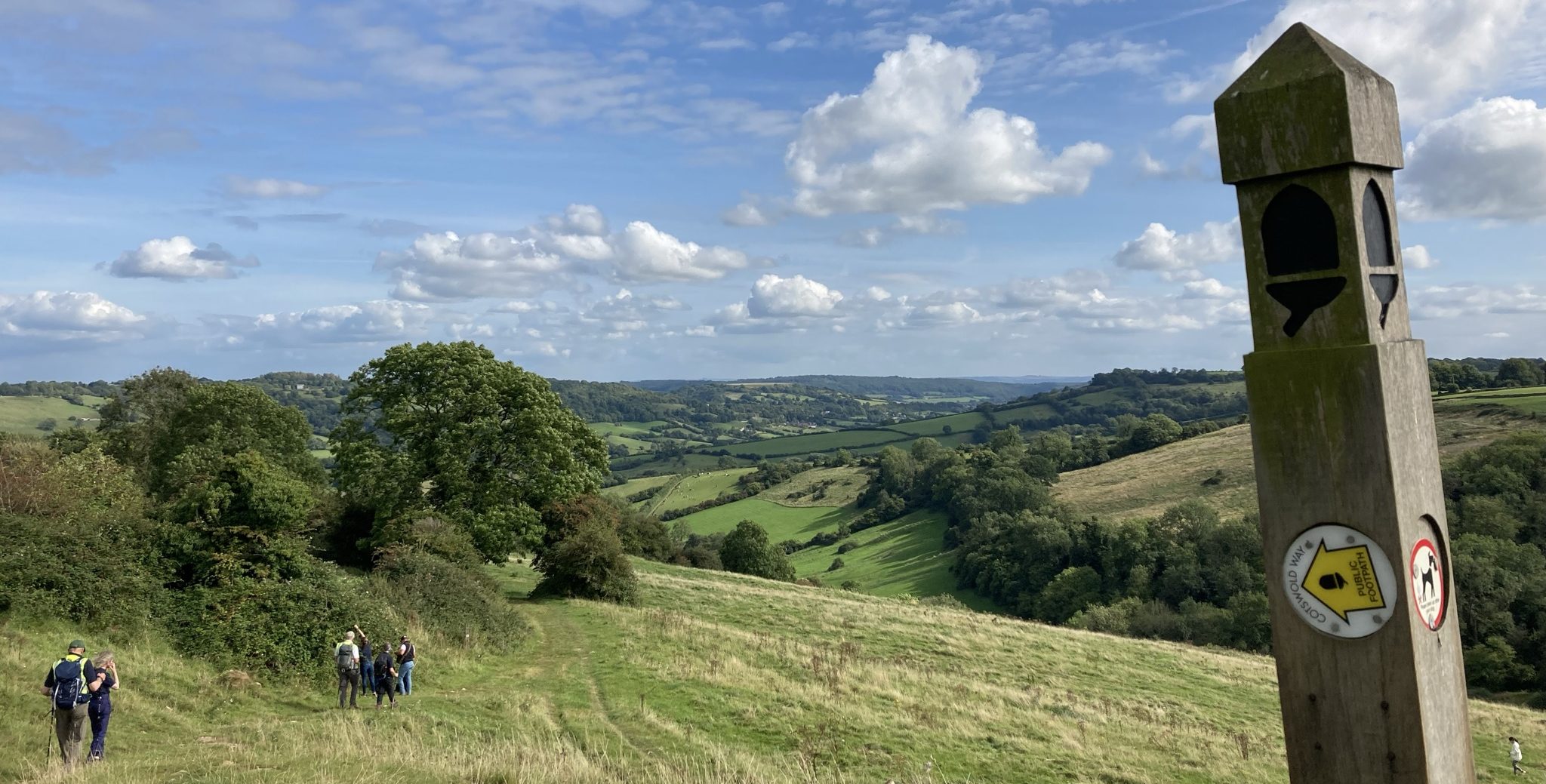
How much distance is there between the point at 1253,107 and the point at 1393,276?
2.73 feet

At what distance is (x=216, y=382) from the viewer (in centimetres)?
4769

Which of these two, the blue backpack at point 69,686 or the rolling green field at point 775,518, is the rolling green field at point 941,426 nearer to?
the rolling green field at point 775,518

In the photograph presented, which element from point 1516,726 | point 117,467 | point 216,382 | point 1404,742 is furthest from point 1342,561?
point 216,382

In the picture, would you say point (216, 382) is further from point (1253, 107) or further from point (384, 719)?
point (1253, 107)

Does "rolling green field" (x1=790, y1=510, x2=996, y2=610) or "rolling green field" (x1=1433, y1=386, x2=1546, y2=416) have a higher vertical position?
"rolling green field" (x1=1433, y1=386, x2=1546, y2=416)

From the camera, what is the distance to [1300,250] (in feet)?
11.0

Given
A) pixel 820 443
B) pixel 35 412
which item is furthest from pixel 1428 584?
pixel 35 412

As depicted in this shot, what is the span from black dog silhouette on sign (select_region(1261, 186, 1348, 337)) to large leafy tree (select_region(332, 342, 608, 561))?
32.1m

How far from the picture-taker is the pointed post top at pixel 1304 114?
3221 mm

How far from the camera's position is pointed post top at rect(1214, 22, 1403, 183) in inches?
127

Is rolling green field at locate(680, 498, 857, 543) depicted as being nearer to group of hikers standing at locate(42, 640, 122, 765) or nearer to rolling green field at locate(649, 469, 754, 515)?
rolling green field at locate(649, 469, 754, 515)

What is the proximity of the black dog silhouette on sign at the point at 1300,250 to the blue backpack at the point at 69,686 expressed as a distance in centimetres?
1422

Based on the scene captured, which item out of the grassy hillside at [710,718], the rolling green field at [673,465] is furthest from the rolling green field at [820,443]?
the grassy hillside at [710,718]

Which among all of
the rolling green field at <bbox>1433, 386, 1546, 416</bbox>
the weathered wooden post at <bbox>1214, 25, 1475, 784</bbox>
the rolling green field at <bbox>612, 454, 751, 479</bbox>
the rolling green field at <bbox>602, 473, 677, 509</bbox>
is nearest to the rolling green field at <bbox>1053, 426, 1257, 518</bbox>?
the rolling green field at <bbox>1433, 386, 1546, 416</bbox>
